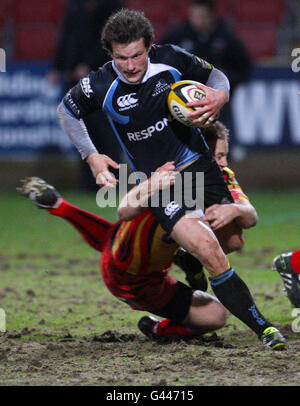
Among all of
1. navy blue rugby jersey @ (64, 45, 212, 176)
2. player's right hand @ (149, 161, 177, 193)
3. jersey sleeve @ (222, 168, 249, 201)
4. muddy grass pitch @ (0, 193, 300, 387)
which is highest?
navy blue rugby jersey @ (64, 45, 212, 176)

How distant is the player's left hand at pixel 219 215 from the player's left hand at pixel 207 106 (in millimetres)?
553

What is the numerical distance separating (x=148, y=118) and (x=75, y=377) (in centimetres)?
172

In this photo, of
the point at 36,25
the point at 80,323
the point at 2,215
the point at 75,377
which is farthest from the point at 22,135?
the point at 75,377

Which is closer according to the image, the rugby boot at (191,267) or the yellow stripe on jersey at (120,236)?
the yellow stripe on jersey at (120,236)

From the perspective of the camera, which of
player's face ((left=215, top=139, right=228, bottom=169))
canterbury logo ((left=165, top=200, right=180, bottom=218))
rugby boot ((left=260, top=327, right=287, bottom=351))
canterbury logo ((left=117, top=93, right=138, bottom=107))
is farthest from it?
player's face ((left=215, top=139, right=228, bottom=169))

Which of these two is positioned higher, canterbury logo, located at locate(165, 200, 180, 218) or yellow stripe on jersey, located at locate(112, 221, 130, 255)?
canterbury logo, located at locate(165, 200, 180, 218)

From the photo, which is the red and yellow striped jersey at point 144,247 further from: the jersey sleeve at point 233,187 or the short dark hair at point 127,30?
the short dark hair at point 127,30

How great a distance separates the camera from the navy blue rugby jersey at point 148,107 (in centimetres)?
491

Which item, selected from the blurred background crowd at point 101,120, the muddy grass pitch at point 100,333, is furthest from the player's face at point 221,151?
the blurred background crowd at point 101,120

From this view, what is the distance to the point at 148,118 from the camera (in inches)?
193

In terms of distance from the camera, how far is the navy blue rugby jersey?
4.91 m

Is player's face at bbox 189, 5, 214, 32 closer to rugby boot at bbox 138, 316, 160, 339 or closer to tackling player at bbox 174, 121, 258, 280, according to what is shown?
tackling player at bbox 174, 121, 258, 280

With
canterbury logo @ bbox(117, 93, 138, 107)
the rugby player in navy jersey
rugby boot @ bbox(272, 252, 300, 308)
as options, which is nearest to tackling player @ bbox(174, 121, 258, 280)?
the rugby player in navy jersey
